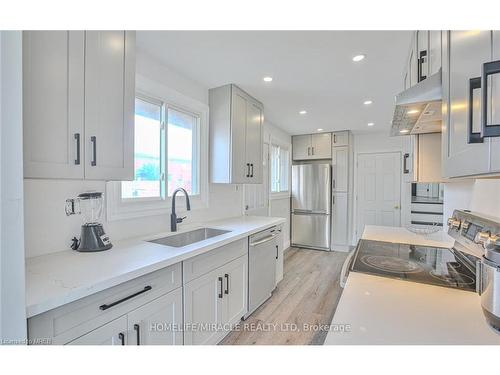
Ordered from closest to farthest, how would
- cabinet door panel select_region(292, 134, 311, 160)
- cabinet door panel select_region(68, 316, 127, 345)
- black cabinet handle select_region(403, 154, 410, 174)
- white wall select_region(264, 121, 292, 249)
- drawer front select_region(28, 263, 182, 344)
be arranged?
drawer front select_region(28, 263, 182, 344)
cabinet door panel select_region(68, 316, 127, 345)
white wall select_region(264, 121, 292, 249)
black cabinet handle select_region(403, 154, 410, 174)
cabinet door panel select_region(292, 134, 311, 160)

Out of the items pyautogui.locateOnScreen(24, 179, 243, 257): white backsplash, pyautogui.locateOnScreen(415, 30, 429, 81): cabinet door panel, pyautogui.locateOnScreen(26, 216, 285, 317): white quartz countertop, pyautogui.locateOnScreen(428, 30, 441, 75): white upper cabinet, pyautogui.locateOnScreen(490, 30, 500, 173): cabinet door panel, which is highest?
pyautogui.locateOnScreen(415, 30, 429, 81): cabinet door panel

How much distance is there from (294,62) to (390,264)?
5.57 feet

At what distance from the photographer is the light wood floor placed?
1972mm

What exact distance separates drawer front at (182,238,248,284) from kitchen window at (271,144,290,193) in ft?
7.58

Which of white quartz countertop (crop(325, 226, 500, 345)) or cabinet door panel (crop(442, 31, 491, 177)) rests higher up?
cabinet door panel (crop(442, 31, 491, 177))

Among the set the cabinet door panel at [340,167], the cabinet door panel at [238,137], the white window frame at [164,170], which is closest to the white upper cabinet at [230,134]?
the cabinet door panel at [238,137]

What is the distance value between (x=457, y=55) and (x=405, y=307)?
0.82 meters

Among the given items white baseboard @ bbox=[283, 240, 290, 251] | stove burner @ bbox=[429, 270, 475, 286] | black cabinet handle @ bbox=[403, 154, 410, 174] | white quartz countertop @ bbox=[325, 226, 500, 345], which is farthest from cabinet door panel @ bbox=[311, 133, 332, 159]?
white quartz countertop @ bbox=[325, 226, 500, 345]

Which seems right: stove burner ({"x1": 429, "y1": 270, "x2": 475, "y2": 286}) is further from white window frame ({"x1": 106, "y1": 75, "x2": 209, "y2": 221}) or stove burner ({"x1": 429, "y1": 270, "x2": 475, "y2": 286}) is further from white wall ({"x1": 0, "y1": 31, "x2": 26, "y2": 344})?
white window frame ({"x1": 106, "y1": 75, "x2": 209, "y2": 221})

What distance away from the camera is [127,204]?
1.78 metres

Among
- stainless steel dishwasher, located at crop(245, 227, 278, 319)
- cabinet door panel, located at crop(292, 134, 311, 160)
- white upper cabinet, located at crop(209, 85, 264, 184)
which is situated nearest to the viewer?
stainless steel dishwasher, located at crop(245, 227, 278, 319)
